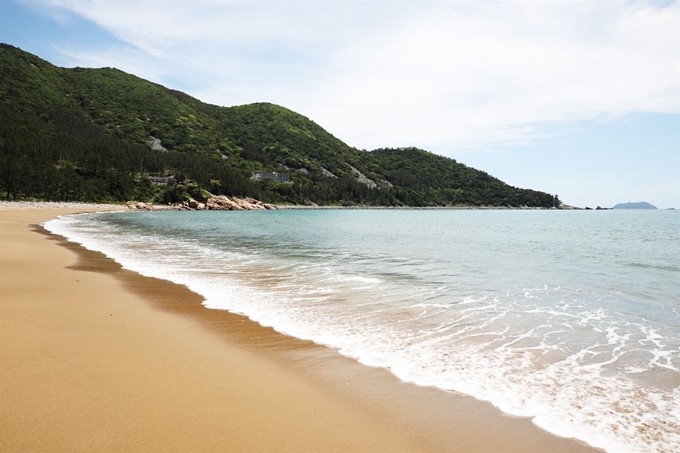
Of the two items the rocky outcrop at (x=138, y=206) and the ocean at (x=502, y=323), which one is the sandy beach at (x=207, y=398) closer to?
the ocean at (x=502, y=323)

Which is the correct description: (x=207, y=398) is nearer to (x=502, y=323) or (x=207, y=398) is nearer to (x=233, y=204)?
(x=502, y=323)

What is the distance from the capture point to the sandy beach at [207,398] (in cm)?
383

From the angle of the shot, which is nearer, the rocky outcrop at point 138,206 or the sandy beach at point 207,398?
the sandy beach at point 207,398

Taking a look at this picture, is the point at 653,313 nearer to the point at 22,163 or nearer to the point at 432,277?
the point at 432,277

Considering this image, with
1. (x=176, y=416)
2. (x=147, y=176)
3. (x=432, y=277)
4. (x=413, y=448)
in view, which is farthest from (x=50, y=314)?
(x=147, y=176)

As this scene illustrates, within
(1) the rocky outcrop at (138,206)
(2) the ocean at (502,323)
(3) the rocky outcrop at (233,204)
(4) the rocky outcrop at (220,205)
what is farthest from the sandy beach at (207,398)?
(3) the rocky outcrop at (233,204)

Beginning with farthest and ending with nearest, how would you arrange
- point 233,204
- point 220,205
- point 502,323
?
point 233,204, point 220,205, point 502,323

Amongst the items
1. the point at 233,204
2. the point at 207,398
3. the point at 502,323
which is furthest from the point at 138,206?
the point at 207,398

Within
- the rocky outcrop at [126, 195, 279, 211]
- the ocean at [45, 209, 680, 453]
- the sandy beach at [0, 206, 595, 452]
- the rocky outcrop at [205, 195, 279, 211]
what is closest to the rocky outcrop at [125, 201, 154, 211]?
the rocky outcrop at [126, 195, 279, 211]

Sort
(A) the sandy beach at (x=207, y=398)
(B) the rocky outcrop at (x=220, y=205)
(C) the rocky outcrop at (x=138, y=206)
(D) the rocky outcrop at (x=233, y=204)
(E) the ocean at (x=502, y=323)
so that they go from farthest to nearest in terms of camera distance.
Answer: (D) the rocky outcrop at (x=233, y=204) < (B) the rocky outcrop at (x=220, y=205) < (C) the rocky outcrop at (x=138, y=206) < (E) the ocean at (x=502, y=323) < (A) the sandy beach at (x=207, y=398)

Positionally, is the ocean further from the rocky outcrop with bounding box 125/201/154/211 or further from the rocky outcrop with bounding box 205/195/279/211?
the rocky outcrop with bounding box 205/195/279/211

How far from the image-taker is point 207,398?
4.66m

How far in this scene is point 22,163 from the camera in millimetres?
93188

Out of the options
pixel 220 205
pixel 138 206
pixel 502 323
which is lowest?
pixel 138 206
